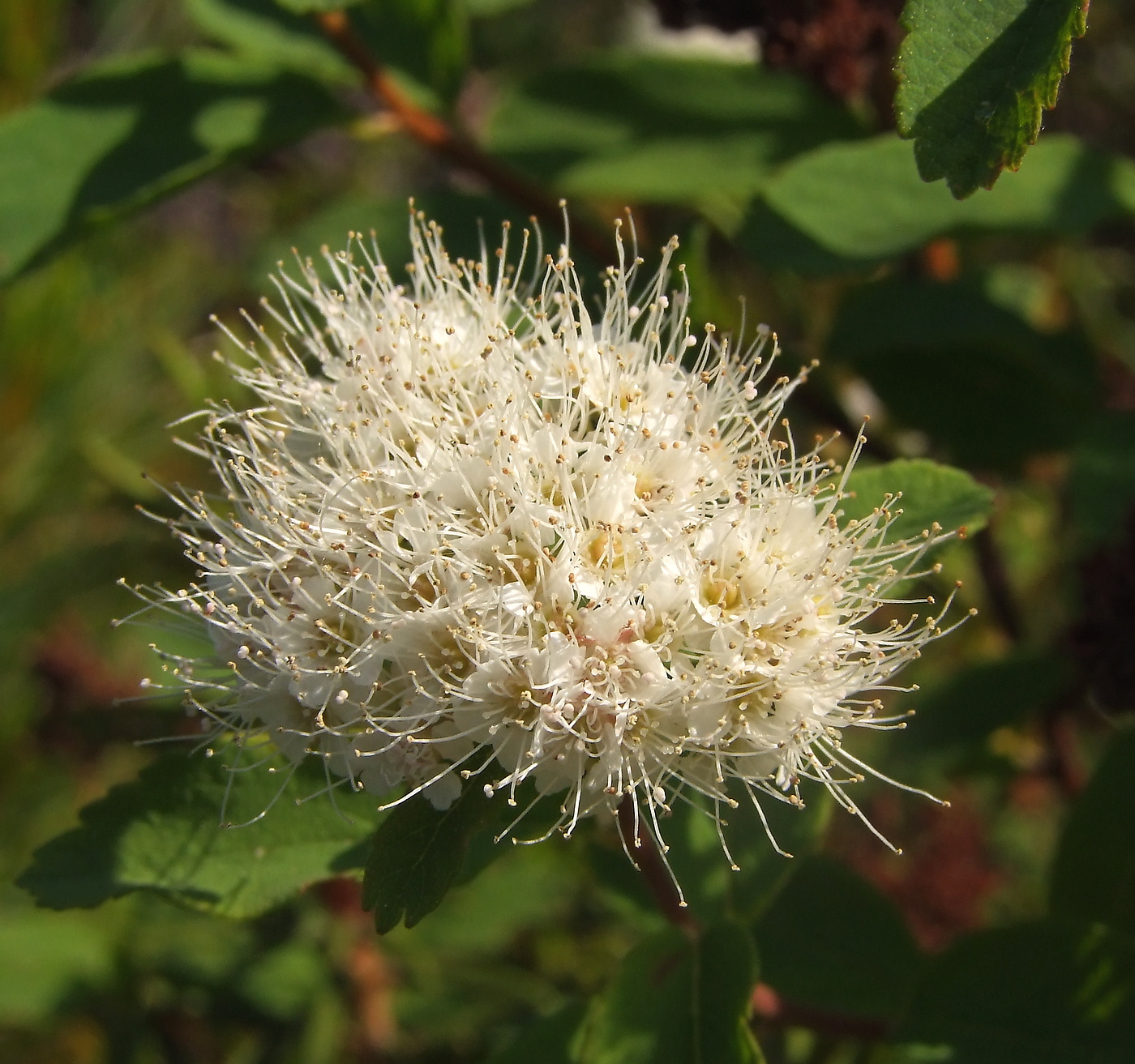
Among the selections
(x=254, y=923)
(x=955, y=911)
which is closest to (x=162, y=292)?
(x=254, y=923)

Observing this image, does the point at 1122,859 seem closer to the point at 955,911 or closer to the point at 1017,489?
the point at 955,911

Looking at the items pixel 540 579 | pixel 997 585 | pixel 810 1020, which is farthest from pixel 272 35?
pixel 810 1020

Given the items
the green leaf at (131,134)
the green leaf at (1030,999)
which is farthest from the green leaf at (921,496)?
the green leaf at (131,134)

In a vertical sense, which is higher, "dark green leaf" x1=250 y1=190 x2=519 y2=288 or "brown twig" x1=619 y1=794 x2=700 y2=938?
"dark green leaf" x1=250 y1=190 x2=519 y2=288

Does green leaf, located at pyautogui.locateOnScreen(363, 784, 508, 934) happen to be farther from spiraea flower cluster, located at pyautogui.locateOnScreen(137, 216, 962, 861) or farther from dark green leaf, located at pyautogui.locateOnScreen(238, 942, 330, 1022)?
dark green leaf, located at pyautogui.locateOnScreen(238, 942, 330, 1022)

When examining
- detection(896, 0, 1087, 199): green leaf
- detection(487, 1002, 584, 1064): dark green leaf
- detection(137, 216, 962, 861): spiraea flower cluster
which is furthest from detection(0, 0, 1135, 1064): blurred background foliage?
detection(896, 0, 1087, 199): green leaf

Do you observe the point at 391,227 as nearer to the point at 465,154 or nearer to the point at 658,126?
the point at 465,154
